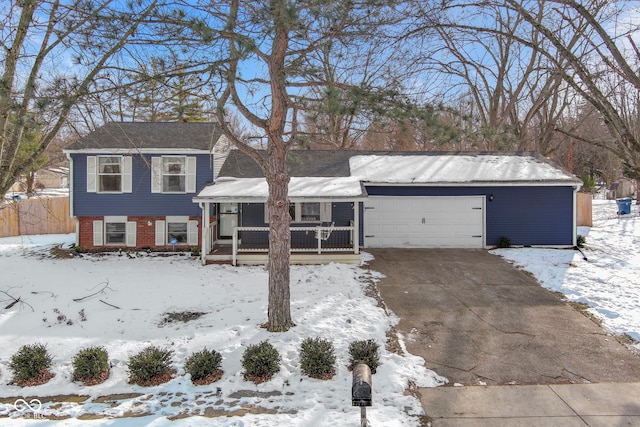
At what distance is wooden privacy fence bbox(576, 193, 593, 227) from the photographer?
62.2 ft

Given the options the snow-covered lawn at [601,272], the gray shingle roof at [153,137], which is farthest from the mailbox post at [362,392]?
the gray shingle roof at [153,137]

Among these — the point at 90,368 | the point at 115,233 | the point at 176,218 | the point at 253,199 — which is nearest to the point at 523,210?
the point at 253,199

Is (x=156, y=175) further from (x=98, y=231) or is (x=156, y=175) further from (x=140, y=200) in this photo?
(x=98, y=231)

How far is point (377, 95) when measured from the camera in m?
6.34

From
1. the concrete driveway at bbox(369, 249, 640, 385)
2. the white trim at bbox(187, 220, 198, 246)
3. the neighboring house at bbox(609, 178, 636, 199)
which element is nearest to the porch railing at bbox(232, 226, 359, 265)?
the white trim at bbox(187, 220, 198, 246)

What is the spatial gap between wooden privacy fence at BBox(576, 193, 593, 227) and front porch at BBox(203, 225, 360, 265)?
41.0ft

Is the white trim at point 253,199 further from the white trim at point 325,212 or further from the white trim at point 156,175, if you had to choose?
the white trim at point 156,175

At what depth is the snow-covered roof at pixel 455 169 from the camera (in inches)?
556

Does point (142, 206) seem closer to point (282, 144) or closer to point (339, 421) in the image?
point (282, 144)

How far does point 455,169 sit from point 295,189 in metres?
6.40

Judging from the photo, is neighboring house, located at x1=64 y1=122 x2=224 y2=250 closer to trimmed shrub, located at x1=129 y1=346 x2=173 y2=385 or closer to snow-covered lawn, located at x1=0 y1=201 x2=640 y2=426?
snow-covered lawn, located at x1=0 y1=201 x2=640 y2=426

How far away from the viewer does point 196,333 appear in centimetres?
716

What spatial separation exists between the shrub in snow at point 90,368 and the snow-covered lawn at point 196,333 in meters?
0.14

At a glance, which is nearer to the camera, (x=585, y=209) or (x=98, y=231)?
(x=98, y=231)
